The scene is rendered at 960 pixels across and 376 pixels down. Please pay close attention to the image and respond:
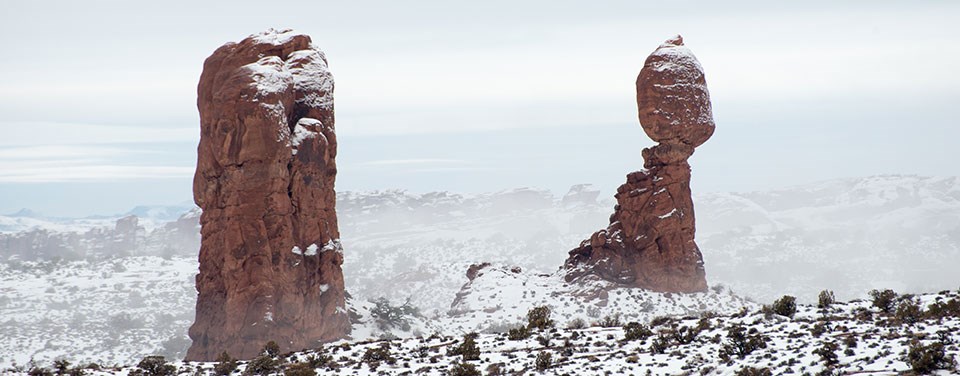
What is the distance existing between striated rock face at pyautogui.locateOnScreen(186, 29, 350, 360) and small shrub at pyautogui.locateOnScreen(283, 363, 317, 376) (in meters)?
19.1

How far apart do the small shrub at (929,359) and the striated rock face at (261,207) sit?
3494 centimetres

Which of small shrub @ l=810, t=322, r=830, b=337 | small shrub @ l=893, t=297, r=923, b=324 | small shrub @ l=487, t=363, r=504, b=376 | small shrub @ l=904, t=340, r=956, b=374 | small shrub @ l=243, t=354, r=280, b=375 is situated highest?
small shrub @ l=893, t=297, r=923, b=324

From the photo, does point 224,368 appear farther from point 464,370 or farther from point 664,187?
point 664,187

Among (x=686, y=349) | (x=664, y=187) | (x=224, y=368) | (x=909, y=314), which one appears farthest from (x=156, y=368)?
(x=664, y=187)

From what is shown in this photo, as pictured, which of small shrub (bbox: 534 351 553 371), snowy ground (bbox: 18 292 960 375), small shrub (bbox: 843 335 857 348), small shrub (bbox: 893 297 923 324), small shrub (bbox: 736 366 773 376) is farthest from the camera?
small shrub (bbox: 893 297 923 324)

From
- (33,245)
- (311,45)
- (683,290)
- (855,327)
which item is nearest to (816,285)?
(683,290)

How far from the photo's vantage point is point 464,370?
28.5m

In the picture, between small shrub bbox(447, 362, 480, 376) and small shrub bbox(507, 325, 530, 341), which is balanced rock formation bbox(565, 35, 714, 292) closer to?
small shrub bbox(507, 325, 530, 341)

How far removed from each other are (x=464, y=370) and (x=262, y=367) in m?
7.86

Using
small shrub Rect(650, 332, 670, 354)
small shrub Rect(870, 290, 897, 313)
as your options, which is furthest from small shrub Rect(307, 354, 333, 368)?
small shrub Rect(870, 290, 897, 313)

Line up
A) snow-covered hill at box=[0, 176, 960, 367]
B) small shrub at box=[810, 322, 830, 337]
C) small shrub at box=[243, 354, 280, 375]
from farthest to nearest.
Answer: snow-covered hill at box=[0, 176, 960, 367], small shrub at box=[243, 354, 280, 375], small shrub at box=[810, 322, 830, 337]

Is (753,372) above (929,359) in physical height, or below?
below

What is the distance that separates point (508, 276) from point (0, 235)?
546ft

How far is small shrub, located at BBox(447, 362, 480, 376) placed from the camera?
2823 centimetres
